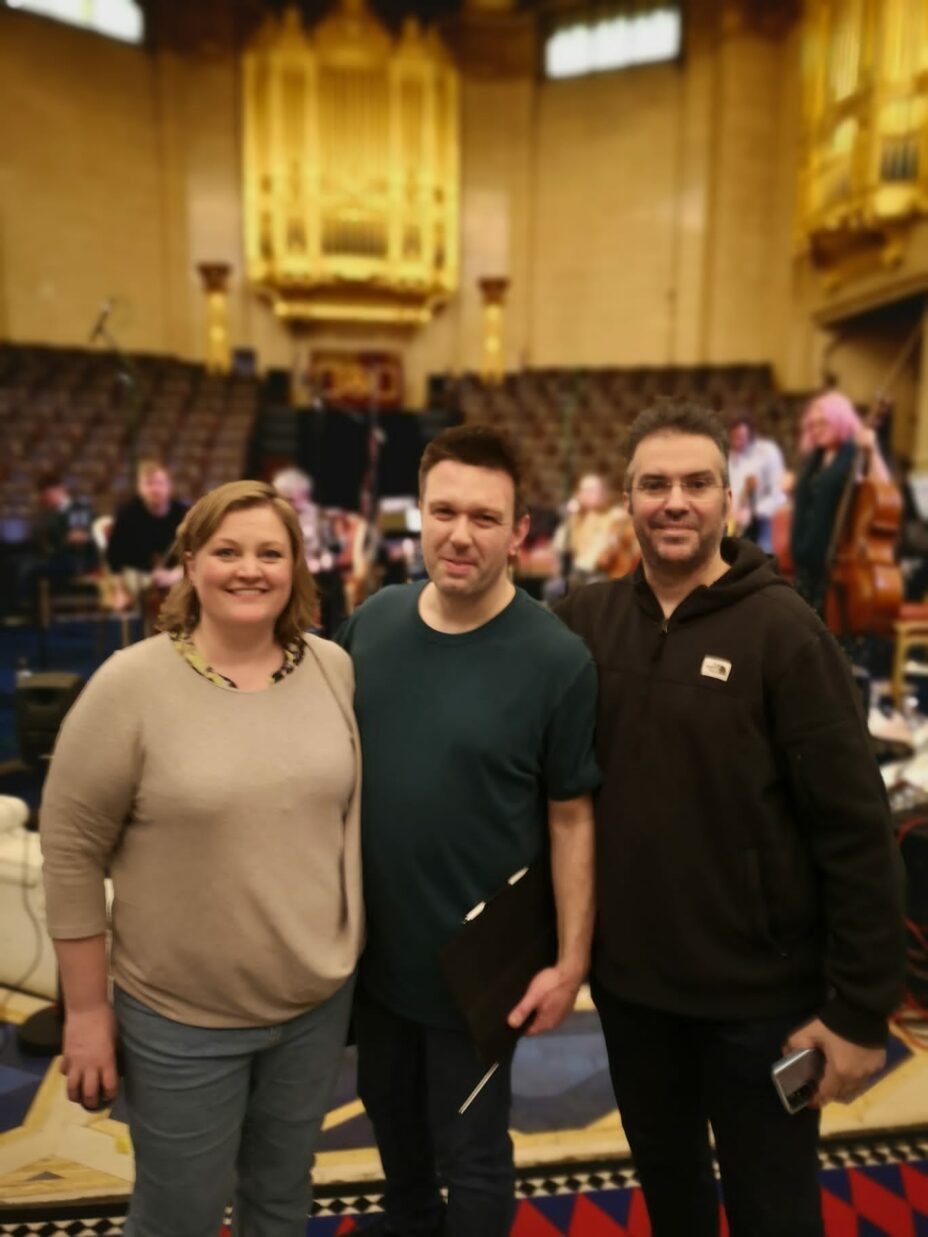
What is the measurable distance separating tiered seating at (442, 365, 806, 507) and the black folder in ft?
28.1

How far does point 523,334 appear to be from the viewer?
14.2 metres

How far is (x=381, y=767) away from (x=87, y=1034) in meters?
0.56

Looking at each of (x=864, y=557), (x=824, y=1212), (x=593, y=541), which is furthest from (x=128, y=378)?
(x=824, y=1212)

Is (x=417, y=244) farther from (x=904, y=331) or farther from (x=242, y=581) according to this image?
(x=242, y=581)

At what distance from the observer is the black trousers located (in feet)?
4.31

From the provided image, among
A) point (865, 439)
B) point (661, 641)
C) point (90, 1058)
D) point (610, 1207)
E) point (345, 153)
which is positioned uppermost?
point (345, 153)

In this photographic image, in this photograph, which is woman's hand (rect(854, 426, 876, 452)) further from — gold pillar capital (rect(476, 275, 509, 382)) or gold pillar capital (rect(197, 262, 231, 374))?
gold pillar capital (rect(197, 262, 231, 374))

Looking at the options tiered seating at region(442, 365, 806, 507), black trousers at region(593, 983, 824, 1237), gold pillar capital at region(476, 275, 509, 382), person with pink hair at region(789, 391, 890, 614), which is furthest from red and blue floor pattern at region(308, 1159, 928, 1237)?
gold pillar capital at region(476, 275, 509, 382)

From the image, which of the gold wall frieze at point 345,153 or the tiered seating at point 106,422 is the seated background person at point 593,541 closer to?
the tiered seating at point 106,422

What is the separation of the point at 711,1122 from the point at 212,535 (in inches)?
47.6

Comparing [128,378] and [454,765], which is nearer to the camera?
[454,765]

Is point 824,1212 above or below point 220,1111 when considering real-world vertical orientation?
below

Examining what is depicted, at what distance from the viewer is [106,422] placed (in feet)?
33.4

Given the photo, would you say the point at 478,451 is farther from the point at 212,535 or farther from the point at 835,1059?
the point at 835,1059
